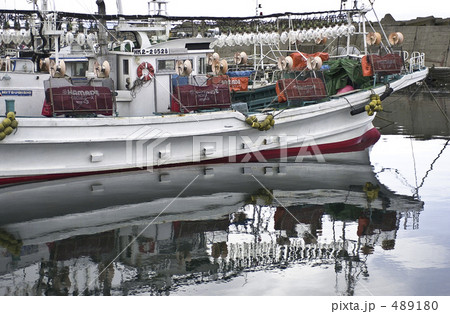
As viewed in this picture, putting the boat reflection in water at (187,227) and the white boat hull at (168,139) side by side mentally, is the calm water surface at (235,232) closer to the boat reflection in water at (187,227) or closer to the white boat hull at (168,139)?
the boat reflection in water at (187,227)

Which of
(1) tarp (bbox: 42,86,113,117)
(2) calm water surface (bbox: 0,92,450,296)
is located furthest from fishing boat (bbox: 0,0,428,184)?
(2) calm water surface (bbox: 0,92,450,296)

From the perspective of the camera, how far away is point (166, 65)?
818 inches

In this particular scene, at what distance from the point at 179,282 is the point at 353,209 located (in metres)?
5.91

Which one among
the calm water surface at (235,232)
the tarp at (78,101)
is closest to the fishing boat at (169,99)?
the tarp at (78,101)

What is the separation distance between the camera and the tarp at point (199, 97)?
63.8ft

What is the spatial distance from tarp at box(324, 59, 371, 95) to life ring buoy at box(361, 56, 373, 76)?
0.71 meters

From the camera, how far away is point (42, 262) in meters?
11.6

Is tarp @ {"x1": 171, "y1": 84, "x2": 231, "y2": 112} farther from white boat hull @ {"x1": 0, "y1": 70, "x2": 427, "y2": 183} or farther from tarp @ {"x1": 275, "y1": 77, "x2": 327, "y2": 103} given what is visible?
tarp @ {"x1": 275, "y1": 77, "x2": 327, "y2": 103}

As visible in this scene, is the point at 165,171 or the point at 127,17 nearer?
the point at 165,171

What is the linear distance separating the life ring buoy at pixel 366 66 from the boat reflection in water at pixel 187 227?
4463 millimetres

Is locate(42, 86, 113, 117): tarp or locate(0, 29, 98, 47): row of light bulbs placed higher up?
locate(0, 29, 98, 47): row of light bulbs

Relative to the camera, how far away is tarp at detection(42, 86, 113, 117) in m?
17.6

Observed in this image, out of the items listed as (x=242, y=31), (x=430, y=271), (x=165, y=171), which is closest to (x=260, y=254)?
(x=430, y=271)

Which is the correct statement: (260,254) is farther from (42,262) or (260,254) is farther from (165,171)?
(165,171)
